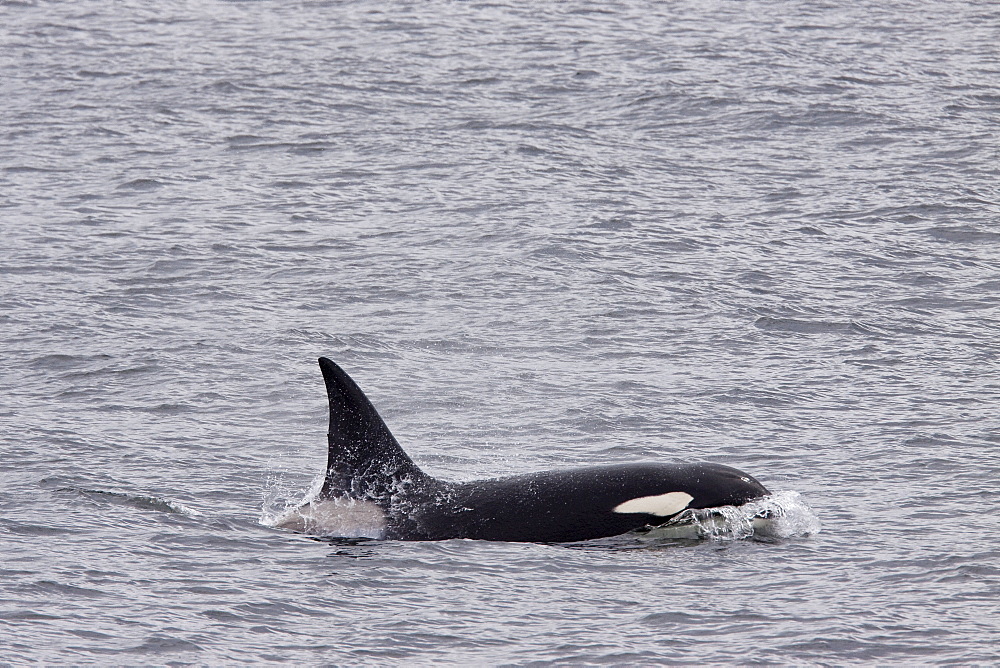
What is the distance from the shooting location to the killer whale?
12.2 m

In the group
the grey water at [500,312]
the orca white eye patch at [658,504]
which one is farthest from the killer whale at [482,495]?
the grey water at [500,312]

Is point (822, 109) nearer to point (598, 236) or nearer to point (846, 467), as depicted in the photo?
point (598, 236)

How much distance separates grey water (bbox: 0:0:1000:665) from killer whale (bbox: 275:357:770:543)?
0.22 meters

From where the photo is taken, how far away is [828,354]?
61.2 feet

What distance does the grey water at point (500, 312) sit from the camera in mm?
11102

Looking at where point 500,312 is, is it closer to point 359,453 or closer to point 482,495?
point 359,453

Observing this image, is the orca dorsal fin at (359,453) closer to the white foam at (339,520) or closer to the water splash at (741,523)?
the white foam at (339,520)

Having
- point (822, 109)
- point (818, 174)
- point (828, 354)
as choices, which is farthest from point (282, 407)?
point (822, 109)

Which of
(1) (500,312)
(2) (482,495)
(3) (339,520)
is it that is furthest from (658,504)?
(1) (500,312)

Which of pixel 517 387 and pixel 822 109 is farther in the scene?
pixel 822 109

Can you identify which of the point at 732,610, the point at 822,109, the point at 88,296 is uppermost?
the point at 822,109

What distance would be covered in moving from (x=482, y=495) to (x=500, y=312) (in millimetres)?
8054

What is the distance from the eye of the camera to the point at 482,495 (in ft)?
41.1

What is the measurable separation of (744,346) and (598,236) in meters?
5.31
